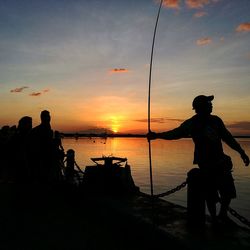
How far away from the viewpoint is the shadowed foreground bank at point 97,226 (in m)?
5.68

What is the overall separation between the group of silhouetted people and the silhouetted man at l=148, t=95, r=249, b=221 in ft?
16.9

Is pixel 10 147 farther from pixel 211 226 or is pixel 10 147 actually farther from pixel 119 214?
pixel 211 226

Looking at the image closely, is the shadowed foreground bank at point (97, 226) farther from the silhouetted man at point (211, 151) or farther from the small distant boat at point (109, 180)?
the silhouetted man at point (211, 151)

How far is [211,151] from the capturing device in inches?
234

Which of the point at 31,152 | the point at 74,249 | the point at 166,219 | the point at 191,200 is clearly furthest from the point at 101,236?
the point at 31,152

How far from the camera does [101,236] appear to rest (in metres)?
6.66

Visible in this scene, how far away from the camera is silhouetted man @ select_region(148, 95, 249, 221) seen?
5875 mm

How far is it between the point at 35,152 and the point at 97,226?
392 cm

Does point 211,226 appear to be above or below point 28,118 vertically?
below

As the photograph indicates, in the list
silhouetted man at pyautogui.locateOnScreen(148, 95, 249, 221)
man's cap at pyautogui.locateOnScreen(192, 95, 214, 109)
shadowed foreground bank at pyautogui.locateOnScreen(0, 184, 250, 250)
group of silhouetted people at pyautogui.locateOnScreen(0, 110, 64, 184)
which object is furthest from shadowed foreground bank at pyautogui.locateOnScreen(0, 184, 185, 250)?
man's cap at pyautogui.locateOnScreen(192, 95, 214, 109)

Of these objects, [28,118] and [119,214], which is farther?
[28,118]

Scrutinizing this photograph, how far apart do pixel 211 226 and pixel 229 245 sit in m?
1.02

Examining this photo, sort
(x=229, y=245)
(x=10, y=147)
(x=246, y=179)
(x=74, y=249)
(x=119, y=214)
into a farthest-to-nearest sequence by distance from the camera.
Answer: (x=246, y=179) < (x=10, y=147) < (x=119, y=214) < (x=74, y=249) < (x=229, y=245)

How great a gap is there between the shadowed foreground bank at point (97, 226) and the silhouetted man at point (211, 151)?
0.63 m
